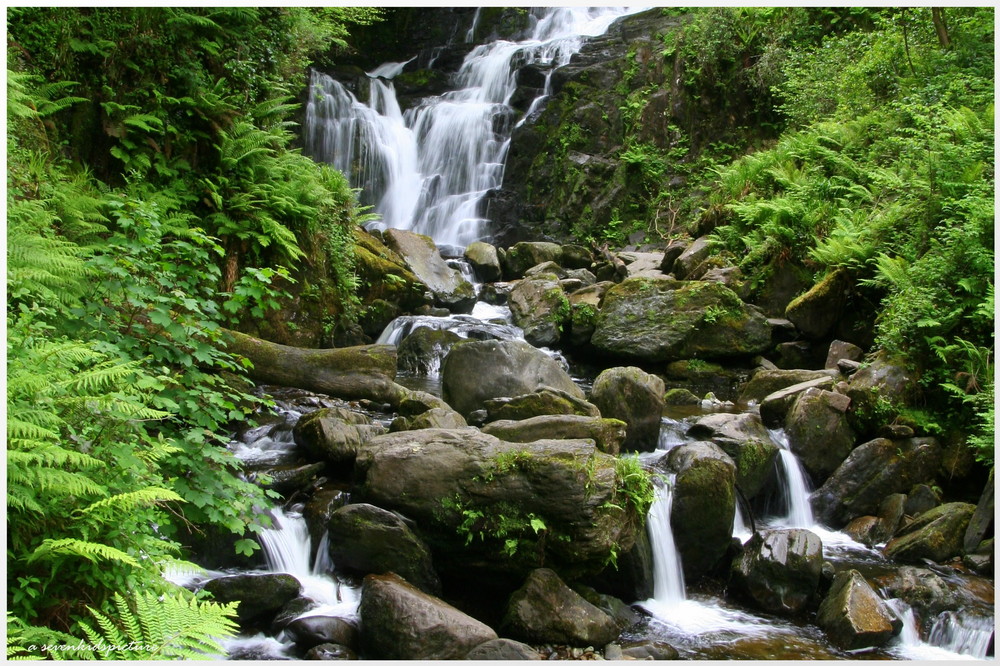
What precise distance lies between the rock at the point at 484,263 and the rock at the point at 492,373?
6636 millimetres

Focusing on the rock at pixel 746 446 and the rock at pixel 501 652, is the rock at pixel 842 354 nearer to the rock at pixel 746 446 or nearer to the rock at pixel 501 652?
the rock at pixel 746 446

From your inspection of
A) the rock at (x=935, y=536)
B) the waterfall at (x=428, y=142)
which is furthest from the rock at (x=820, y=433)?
the waterfall at (x=428, y=142)

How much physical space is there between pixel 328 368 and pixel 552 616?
4.04 m

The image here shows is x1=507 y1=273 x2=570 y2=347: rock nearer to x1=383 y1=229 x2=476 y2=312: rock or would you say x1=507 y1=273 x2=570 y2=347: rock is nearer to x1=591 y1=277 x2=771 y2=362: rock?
x1=591 y1=277 x2=771 y2=362: rock

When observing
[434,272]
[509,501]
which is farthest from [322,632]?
[434,272]

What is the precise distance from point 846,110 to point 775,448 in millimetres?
9112

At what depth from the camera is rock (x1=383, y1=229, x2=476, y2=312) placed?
43.3 feet

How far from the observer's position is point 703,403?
9.70 metres

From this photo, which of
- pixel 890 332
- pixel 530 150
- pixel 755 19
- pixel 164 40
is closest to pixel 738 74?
pixel 755 19

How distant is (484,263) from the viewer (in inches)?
597

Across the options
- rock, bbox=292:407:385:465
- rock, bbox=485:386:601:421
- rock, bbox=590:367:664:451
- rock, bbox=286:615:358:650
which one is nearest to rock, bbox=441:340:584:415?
rock, bbox=590:367:664:451

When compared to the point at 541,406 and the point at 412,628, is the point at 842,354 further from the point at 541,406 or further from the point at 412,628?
the point at 412,628

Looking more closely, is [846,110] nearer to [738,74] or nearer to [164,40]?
[738,74]

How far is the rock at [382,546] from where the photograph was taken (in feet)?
16.8
